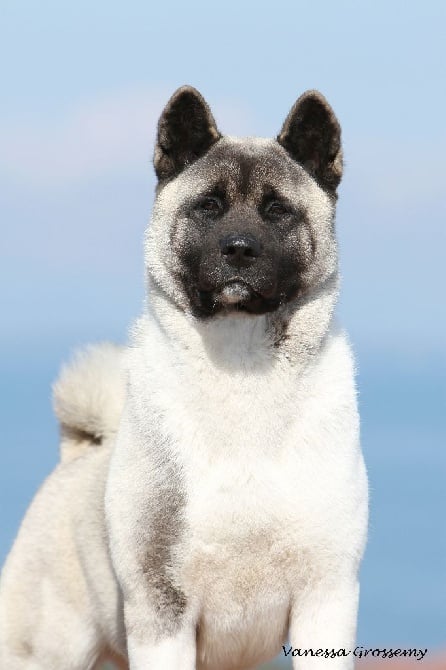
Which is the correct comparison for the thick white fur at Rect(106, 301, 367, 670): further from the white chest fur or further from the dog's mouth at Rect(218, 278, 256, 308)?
the dog's mouth at Rect(218, 278, 256, 308)

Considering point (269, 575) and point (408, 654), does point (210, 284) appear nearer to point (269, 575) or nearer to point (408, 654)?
point (269, 575)

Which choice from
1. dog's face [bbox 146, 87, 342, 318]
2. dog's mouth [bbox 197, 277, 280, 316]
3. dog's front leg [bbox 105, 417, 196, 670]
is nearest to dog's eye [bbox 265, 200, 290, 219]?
dog's face [bbox 146, 87, 342, 318]

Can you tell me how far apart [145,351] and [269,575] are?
118cm

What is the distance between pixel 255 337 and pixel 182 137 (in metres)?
1.07

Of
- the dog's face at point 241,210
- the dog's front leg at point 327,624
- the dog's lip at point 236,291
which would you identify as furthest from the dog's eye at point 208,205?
the dog's front leg at point 327,624

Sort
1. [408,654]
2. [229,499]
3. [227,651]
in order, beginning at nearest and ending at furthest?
[229,499] < [227,651] < [408,654]

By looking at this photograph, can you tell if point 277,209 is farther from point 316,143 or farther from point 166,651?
point 166,651

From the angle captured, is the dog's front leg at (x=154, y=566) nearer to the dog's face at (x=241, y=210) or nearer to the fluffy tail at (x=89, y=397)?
the dog's face at (x=241, y=210)

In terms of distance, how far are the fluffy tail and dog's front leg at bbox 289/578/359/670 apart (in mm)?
1943

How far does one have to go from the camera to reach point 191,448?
6.02m

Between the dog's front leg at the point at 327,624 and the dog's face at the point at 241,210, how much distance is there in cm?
128

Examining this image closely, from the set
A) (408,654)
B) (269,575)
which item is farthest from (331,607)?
(408,654)

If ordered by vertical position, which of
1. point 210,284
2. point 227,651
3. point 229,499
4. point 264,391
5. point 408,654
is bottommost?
point 408,654

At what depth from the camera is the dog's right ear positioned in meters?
6.38
